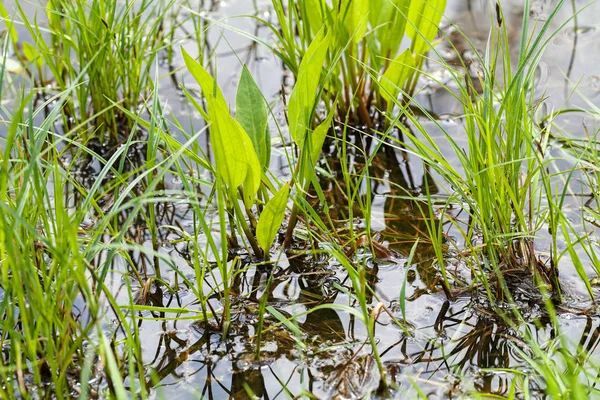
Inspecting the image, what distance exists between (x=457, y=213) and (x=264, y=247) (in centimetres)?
60

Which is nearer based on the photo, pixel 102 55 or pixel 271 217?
pixel 271 217

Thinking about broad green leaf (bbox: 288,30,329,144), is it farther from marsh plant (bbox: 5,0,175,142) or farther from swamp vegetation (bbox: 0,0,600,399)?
marsh plant (bbox: 5,0,175,142)

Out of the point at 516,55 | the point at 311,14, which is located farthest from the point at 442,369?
the point at 516,55

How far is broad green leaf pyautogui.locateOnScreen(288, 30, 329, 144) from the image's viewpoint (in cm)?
168

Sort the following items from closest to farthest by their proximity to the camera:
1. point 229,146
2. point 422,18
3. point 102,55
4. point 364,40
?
1. point 229,146
2. point 102,55
3. point 422,18
4. point 364,40

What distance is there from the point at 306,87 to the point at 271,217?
Answer: 320 millimetres

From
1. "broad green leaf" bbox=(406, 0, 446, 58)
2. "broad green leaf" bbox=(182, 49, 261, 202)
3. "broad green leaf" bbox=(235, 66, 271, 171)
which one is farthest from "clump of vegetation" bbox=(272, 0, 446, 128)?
"broad green leaf" bbox=(182, 49, 261, 202)

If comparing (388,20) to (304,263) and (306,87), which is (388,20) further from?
(304,263)

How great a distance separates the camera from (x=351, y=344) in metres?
1.56

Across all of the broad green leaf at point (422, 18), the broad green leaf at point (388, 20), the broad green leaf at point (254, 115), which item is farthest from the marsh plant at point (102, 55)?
the broad green leaf at point (422, 18)

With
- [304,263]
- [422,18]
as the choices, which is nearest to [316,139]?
[304,263]

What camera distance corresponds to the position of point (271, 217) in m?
1.71

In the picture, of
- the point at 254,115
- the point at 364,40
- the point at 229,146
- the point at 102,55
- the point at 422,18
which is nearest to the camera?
the point at 229,146

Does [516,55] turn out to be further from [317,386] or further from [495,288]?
[317,386]
